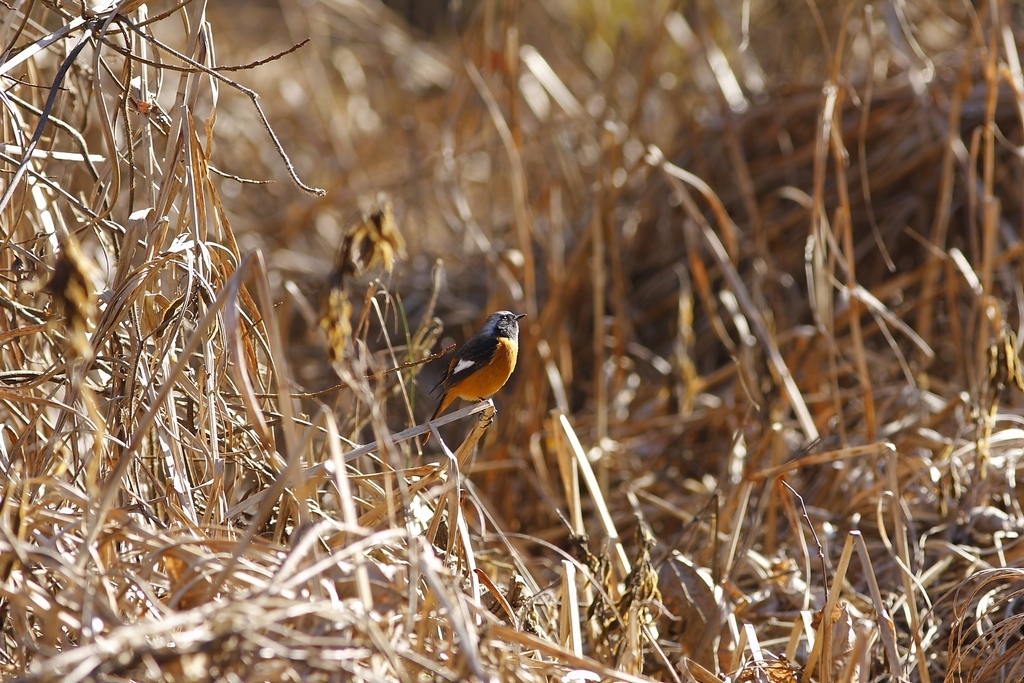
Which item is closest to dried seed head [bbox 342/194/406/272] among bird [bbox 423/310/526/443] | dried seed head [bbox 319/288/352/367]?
dried seed head [bbox 319/288/352/367]

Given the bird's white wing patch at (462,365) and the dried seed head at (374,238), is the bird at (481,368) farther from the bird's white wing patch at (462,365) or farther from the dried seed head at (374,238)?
the dried seed head at (374,238)

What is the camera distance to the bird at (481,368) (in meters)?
3.27

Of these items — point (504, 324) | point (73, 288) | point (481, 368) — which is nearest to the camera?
point (73, 288)

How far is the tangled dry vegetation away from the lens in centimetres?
179

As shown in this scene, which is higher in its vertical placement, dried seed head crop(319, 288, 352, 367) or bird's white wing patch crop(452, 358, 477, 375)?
dried seed head crop(319, 288, 352, 367)

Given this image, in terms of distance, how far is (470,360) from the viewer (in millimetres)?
3301

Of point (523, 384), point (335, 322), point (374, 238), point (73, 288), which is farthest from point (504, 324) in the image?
point (73, 288)

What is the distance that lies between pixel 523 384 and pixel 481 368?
3.76 feet

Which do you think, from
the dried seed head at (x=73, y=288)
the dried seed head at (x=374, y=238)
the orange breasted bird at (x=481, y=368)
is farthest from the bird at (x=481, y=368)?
the dried seed head at (x=73, y=288)

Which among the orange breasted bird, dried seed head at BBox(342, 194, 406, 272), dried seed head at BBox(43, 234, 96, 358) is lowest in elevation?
the orange breasted bird

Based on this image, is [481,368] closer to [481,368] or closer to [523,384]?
[481,368]

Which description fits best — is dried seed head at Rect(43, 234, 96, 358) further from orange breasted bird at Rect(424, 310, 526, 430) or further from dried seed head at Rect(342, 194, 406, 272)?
orange breasted bird at Rect(424, 310, 526, 430)

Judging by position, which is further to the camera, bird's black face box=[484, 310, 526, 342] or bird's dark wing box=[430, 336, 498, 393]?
bird's black face box=[484, 310, 526, 342]

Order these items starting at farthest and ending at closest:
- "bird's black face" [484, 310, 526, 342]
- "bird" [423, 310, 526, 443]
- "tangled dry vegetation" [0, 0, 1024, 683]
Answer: "bird's black face" [484, 310, 526, 342] → "bird" [423, 310, 526, 443] → "tangled dry vegetation" [0, 0, 1024, 683]
